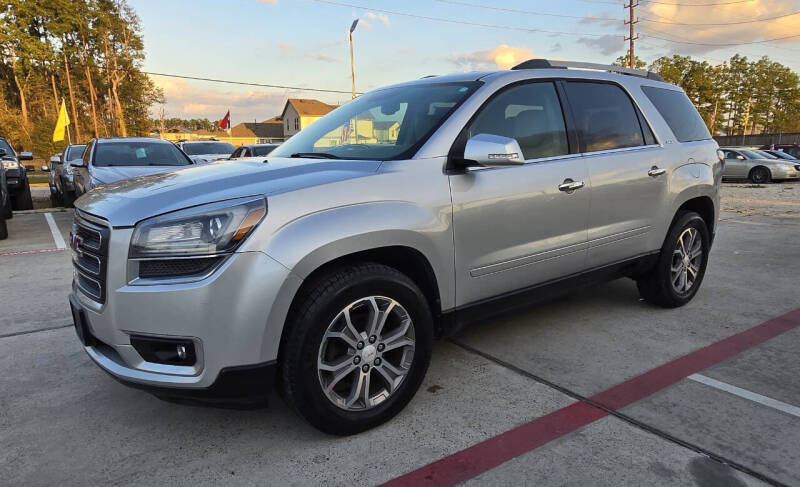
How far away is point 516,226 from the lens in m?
2.99

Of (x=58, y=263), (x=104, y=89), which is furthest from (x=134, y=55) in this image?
(x=58, y=263)

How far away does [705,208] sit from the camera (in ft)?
14.7

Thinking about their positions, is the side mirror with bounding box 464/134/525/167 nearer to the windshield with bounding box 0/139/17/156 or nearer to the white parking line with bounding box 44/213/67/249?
the white parking line with bounding box 44/213/67/249

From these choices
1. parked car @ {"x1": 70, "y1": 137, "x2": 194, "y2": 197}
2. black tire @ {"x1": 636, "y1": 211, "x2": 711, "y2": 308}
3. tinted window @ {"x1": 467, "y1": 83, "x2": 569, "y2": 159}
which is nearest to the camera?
tinted window @ {"x1": 467, "y1": 83, "x2": 569, "y2": 159}

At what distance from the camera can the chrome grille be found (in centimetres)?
224

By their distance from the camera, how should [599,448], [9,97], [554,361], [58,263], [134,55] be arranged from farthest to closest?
[134,55]
[9,97]
[58,263]
[554,361]
[599,448]

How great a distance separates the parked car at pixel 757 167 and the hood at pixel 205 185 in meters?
20.7

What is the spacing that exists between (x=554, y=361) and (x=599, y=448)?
0.97 m

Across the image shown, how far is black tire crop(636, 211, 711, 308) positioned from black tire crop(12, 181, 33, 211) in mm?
12219

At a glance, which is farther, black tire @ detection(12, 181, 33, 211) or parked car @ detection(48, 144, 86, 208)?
black tire @ detection(12, 181, 33, 211)

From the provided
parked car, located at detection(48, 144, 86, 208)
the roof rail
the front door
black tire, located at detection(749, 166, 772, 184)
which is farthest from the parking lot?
black tire, located at detection(749, 166, 772, 184)

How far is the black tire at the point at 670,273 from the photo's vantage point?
4.09m

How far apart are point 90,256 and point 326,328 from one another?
116 cm

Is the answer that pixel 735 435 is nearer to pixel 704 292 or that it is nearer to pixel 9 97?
pixel 704 292
